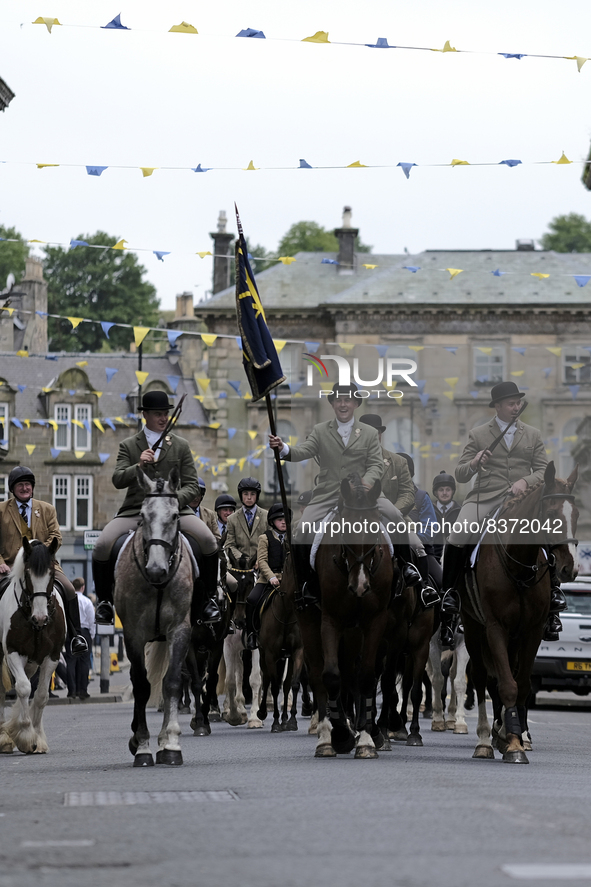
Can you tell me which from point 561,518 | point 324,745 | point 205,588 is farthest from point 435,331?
point 324,745

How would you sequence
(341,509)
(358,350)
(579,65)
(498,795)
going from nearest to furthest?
A: (498,795), (341,509), (579,65), (358,350)

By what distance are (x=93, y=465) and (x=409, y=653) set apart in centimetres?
5530

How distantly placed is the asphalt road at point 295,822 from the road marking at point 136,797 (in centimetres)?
2

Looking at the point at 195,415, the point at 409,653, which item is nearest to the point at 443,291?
the point at 195,415

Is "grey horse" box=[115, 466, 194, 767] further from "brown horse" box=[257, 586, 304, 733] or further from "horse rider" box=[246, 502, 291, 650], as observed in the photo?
"horse rider" box=[246, 502, 291, 650]

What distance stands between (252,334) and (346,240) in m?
60.2

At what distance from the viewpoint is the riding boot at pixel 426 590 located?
14.2 m

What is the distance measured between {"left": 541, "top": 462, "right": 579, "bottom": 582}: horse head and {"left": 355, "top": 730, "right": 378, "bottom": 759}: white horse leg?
6.26 ft

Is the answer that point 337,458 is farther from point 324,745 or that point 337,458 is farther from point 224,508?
point 224,508

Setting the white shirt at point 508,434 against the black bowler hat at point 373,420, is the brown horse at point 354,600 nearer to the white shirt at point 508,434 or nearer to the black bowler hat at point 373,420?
the white shirt at point 508,434

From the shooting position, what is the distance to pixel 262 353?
13219 millimetres

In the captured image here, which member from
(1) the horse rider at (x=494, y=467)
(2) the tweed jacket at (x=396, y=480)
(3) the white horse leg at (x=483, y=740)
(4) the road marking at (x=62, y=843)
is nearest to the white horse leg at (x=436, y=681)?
(2) the tweed jacket at (x=396, y=480)

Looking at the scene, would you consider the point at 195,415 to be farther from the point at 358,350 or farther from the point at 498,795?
the point at 498,795

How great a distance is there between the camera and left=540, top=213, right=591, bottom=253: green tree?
81500 mm
